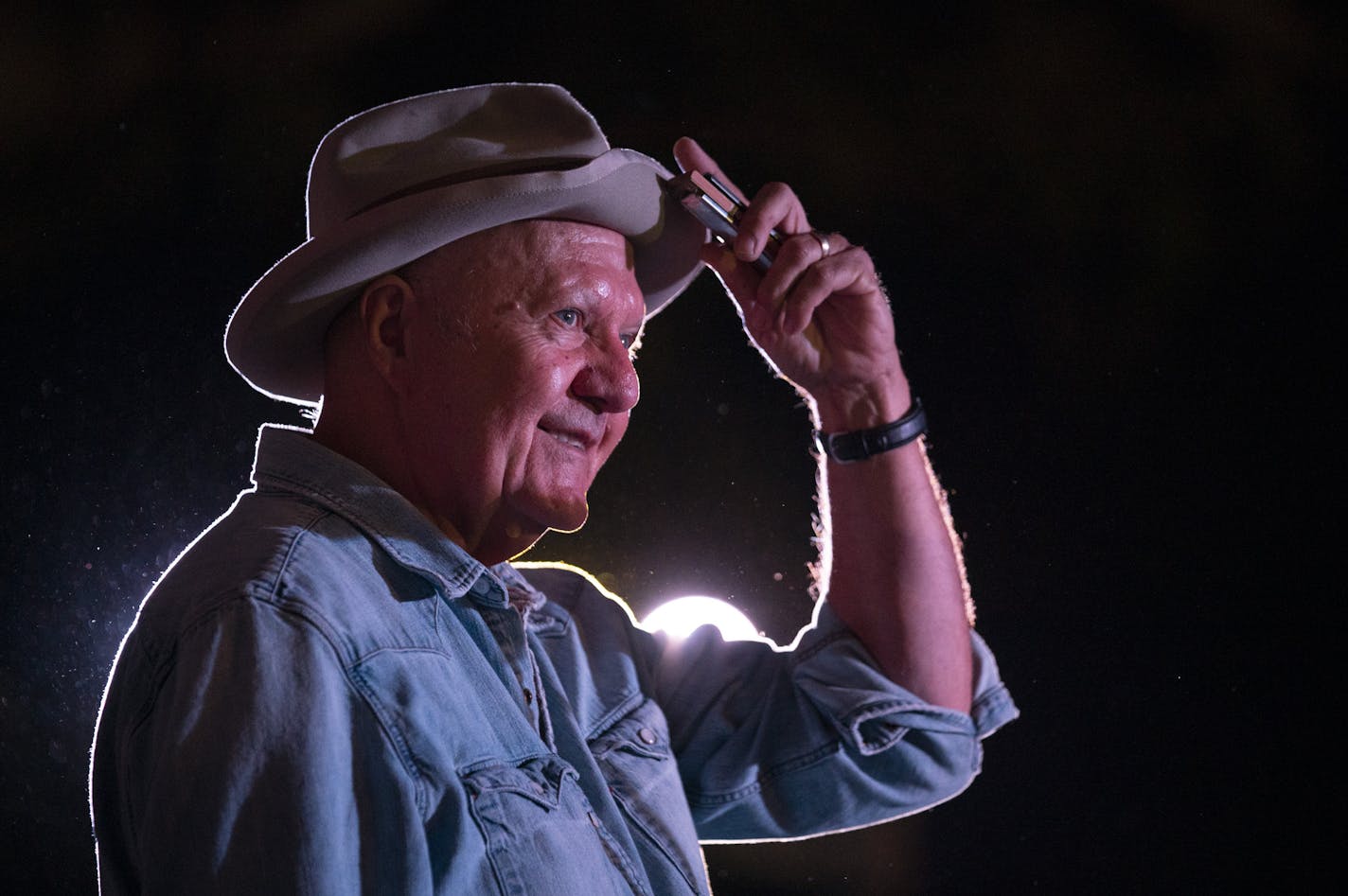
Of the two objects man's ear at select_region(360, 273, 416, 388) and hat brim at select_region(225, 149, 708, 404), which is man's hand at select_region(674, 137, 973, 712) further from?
man's ear at select_region(360, 273, 416, 388)

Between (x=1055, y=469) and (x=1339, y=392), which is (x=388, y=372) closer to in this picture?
(x=1055, y=469)

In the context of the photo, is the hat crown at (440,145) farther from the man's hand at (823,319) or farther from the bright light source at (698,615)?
the bright light source at (698,615)

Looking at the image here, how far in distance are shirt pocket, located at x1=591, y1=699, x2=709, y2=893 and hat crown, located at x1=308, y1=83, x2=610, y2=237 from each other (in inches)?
24.3

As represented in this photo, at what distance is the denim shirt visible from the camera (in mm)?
853

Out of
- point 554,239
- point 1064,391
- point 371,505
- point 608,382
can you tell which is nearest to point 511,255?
point 554,239

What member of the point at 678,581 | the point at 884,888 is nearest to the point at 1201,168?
the point at 678,581

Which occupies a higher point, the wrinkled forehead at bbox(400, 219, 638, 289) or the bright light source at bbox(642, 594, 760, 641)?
the wrinkled forehead at bbox(400, 219, 638, 289)

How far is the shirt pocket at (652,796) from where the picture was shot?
123 centimetres

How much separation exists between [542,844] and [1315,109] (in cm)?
202

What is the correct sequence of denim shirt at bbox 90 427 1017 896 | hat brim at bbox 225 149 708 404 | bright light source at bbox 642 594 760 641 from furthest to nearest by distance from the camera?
bright light source at bbox 642 594 760 641 → hat brim at bbox 225 149 708 404 → denim shirt at bbox 90 427 1017 896

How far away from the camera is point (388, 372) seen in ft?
4.11

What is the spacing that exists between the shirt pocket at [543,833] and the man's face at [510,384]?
0.89 ft

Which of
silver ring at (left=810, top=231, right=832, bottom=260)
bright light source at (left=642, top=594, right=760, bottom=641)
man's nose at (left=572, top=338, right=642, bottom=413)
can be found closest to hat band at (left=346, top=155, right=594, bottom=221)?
man's nose at (left=572, top=338, right=642, bottom=413)

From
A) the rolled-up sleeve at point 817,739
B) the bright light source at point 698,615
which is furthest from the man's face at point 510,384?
the bright light source at point 698,615
